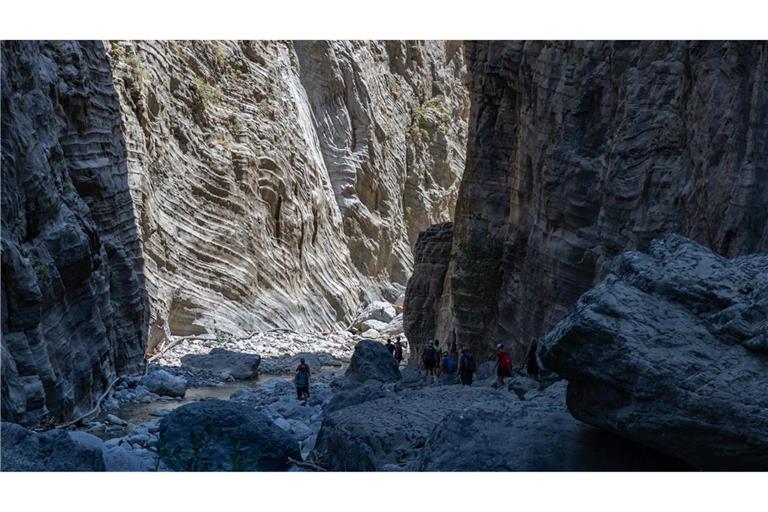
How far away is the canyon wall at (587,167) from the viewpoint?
17.1 m

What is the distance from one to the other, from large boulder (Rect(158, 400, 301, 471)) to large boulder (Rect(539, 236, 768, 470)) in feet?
13.7

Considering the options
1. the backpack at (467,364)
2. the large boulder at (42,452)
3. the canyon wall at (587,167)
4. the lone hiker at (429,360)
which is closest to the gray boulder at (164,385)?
the lone hiker at (429,360)

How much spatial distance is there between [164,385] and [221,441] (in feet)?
38.6

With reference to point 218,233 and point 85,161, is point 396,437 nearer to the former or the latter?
point 85,161

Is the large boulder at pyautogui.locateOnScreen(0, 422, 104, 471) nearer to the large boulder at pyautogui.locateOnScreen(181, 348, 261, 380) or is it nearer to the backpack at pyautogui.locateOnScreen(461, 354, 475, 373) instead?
the backpack at pyautogui.locateOnScreen(461, 354, 475, 373)

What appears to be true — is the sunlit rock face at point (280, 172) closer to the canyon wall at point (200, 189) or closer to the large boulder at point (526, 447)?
the canyon wall at point (200, 189)

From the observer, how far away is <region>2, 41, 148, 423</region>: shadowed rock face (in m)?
17.3

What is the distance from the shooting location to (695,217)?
1827 centimetres

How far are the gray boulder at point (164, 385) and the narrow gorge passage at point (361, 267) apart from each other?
3.8 inches

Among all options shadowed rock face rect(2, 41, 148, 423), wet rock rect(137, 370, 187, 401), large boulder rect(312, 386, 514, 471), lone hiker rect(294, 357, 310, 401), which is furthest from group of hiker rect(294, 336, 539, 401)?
shadowed rock face rect(2, 41, 148, 423)

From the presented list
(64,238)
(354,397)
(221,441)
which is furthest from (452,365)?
(221,441)

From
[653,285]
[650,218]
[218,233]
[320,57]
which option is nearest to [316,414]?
[650,218]

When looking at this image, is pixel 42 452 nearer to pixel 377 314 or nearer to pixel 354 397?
pixel 354 397

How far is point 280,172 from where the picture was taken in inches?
1726
